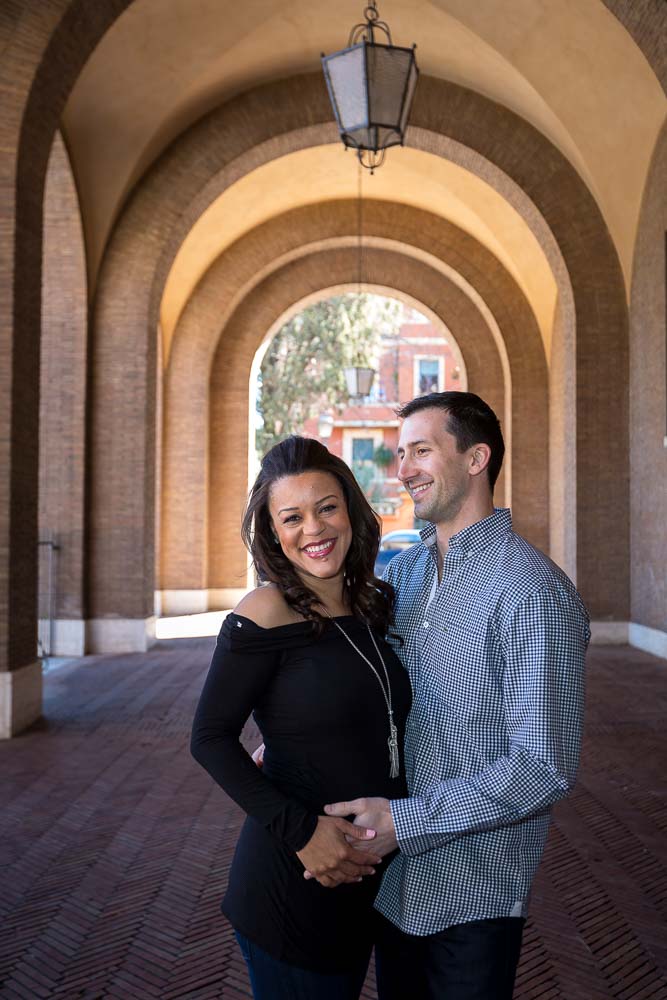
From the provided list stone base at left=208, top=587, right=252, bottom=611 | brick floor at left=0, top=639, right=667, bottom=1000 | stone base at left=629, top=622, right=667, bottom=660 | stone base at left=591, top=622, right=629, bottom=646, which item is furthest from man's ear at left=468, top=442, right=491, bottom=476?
stone base at left=208, top=587, right=252, bottom=611

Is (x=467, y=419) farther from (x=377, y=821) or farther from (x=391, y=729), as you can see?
(x=377, y=821)

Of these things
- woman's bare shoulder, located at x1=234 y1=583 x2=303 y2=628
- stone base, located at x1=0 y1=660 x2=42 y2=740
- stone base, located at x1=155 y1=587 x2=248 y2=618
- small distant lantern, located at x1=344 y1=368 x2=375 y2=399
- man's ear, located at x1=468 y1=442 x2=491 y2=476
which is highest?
small distant lantern, located at x1=344 y1=368 x2=375 y2=399

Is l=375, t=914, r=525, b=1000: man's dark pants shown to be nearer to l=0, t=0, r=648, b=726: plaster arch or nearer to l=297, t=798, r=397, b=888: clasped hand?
l=297, t=798, r=397, b=888: clasped hand

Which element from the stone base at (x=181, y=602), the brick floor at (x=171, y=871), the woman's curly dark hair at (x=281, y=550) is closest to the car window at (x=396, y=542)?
the stone base at (x=181, y=602)

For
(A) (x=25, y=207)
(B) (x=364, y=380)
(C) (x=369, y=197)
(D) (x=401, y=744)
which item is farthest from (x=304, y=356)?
(D) (x=401, y=744)

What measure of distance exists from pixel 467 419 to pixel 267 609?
0.66 metres

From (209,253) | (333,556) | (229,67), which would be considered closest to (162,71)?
(229,67)

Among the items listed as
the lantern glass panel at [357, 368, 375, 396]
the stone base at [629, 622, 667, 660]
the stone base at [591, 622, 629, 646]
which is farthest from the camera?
the lantern glass panel at [357, 368, 375, 396]

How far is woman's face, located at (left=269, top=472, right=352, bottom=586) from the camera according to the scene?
207 cm

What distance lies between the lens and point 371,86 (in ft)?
23.3

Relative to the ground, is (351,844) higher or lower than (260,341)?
lower

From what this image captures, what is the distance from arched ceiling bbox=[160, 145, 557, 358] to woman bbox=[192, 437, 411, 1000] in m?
14.0

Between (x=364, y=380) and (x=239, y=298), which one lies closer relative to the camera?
(x=364, y=380)

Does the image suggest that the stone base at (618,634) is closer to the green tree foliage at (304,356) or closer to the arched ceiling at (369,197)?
the arched ceiling at (369,197)
